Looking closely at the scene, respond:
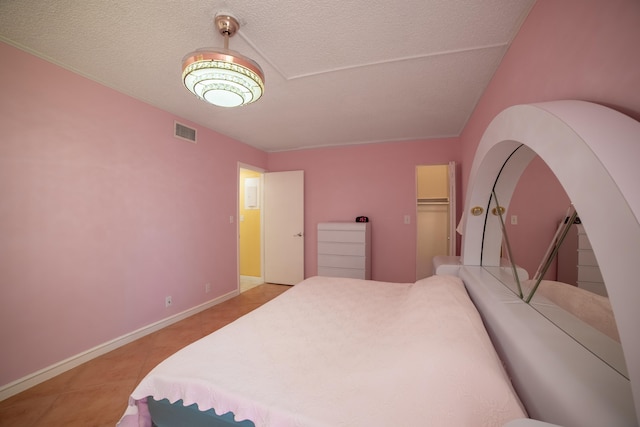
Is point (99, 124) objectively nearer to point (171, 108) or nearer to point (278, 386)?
point (171, 108)

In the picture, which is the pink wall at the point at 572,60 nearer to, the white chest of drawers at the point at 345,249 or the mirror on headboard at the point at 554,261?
the mirror on headboard at the point at 554,261

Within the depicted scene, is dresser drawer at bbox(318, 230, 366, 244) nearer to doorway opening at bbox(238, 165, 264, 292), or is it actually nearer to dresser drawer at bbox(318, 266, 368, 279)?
dresser drawer at bbox(318, 266, 368, 279)

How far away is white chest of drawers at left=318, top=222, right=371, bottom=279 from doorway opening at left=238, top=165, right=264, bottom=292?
128cm

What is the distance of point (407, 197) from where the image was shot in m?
3.68

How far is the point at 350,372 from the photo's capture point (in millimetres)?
938

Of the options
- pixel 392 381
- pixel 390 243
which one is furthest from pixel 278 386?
pixel 390 243

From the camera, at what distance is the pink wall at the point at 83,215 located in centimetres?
162

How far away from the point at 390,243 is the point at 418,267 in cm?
55

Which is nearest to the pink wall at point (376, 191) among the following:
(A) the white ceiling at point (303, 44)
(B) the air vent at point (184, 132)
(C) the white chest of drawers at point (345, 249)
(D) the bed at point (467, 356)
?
(C) the white chest of drawers at point (345, 249)

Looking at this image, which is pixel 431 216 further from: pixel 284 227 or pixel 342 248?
pixel 284 227

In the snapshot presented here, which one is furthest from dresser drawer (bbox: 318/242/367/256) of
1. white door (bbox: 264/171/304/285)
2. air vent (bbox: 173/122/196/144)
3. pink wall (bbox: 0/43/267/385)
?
air vent (bbox: 173/122/196/144)

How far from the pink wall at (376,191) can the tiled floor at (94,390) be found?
239 centimetres

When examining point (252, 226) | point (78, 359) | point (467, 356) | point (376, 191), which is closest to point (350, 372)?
point (467, 356)

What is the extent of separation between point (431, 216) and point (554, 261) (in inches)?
108
